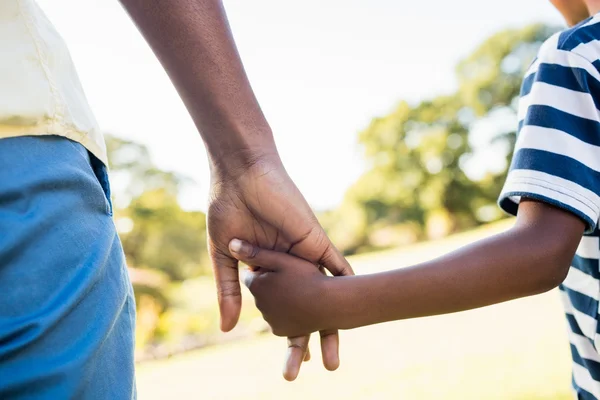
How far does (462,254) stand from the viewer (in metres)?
1.40

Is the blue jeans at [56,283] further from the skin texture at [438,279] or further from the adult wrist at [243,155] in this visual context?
the skin texture at [438,279]

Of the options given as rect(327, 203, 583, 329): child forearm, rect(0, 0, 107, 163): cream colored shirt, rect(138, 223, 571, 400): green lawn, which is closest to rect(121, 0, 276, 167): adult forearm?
rect(0, 0, 107, 163): cream colored shirt

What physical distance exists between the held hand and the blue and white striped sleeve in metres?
0.48

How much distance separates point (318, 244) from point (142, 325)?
14113 millimetres

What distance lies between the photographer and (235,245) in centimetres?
155

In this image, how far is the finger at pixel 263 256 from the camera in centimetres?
155

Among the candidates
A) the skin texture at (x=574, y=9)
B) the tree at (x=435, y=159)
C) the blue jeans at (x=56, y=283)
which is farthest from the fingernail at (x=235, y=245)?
the tree at (x=435, y=159)

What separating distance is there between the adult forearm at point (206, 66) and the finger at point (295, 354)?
0.56 meters

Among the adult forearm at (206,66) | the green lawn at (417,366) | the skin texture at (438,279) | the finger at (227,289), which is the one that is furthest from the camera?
the green lawn at (417,366)

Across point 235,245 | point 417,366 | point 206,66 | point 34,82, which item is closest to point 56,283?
point 34,82

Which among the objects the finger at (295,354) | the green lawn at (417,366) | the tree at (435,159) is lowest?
the tree at (435,159)

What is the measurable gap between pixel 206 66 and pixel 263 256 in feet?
1.74

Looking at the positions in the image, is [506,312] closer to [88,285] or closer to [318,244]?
[318,244]

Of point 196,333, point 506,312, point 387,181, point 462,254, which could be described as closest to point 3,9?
point 462,254
